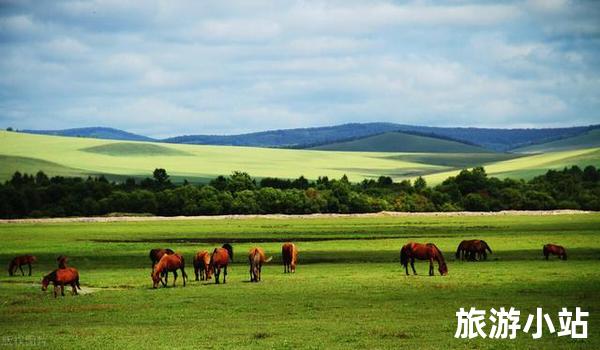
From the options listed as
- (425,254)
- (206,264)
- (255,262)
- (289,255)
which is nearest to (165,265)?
(206,264)

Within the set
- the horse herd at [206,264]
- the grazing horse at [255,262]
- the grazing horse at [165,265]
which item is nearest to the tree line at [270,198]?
the horse herd at [206,264]

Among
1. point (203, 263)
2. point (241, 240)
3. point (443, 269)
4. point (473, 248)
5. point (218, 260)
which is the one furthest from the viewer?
point (241, 240)

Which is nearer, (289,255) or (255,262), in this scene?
(255,262)

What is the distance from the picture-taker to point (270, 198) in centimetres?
12431

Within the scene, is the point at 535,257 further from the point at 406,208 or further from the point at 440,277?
the point at 406,208

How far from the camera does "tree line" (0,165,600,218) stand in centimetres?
12344

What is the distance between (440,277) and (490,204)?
93.7 m

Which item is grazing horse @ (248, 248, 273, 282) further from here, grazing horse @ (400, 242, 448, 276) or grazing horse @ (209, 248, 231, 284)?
grazing horse @ (400, 242, 448, 276)

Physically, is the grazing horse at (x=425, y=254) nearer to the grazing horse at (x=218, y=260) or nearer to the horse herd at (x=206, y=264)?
the horse herd at (x=206, y=264)

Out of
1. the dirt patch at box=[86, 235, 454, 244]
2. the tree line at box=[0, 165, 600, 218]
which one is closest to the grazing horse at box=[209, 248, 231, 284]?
the dirt patch at box=[86, 235, 454, 244]

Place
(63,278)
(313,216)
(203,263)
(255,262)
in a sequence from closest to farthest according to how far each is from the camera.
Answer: (63,278)
(255,262)
(203,263)
(313,216)

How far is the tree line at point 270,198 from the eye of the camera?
123438 millimetres

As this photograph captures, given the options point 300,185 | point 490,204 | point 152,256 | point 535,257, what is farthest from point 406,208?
point 152,256

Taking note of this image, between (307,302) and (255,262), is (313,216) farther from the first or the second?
(307,302)
